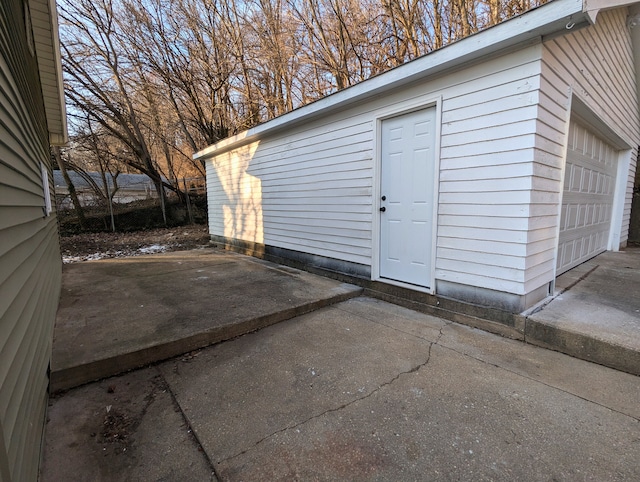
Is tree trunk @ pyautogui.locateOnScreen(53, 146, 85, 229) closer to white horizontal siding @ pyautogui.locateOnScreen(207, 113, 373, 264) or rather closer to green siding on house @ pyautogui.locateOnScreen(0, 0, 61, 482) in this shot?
white horizontal siding @ pyautogui.locateOnScreen(207, 113, 373, 264)

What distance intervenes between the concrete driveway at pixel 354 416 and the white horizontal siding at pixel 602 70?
2309 mm


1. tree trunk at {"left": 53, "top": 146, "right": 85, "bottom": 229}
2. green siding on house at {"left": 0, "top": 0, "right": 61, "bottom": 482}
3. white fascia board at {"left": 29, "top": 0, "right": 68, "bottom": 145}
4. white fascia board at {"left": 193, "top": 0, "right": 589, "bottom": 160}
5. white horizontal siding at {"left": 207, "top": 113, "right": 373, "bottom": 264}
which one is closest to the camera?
green siding on house at {"left": 0, "top": 0, "right": 61, "bottom": 482}

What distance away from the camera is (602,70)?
3.72 meters

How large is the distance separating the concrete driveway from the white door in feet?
3.49

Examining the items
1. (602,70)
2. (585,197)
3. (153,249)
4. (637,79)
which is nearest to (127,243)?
(153,249)

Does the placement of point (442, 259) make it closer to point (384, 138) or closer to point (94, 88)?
point (384, 138)

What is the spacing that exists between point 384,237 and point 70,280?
4.42 metres

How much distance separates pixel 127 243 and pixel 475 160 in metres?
8.81

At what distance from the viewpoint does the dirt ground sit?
7227 millimetres

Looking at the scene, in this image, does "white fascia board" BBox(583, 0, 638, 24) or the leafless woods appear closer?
"white fascia board" BBox(583, 0, 638, 24)

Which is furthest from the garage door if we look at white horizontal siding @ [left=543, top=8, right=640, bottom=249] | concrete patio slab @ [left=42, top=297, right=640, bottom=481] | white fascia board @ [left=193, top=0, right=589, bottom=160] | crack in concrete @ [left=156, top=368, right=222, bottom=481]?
crack in concrete @ [left=156, top=368, right=222, bottom=481]

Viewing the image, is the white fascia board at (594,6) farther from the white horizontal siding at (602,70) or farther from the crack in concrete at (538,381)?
the crack in concrete at (538,381)

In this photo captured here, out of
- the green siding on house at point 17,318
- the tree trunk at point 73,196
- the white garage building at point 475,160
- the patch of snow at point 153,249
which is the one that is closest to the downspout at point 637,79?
the white garage building at point 475,160

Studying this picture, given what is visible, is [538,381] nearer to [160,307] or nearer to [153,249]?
[160,307]
